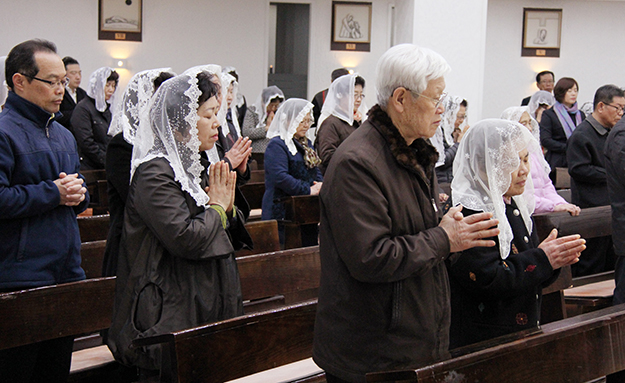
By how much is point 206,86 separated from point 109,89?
4942mm

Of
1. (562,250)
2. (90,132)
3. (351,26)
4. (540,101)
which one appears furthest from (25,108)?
(351,26)

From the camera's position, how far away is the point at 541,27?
14.2m

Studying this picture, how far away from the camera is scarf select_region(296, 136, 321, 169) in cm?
569

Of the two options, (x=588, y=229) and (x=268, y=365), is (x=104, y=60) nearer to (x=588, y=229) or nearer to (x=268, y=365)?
(x=588, y=229)

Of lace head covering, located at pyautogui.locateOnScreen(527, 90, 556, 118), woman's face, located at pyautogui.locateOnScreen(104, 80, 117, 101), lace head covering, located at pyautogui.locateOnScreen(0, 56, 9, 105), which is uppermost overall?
lace head covering, located at pyautogui.locateOnScreen(527, 90, 556, 118)

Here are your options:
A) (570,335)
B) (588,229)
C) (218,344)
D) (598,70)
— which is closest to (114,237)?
(218,344)

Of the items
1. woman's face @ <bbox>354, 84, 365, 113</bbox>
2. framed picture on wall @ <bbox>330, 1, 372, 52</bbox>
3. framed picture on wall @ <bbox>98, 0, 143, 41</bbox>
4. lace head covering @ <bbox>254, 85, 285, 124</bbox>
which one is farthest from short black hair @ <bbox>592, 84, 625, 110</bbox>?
framed picture on wall @ <bbox>98, 0, 143, 41</bbox>

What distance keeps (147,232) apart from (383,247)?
40.7 inches

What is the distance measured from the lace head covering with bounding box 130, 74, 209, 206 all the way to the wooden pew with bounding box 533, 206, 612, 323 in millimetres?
2211

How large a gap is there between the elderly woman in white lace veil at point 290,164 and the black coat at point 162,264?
9.44ft

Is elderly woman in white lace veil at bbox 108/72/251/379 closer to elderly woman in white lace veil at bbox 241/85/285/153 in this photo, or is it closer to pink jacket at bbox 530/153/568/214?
pink jacket at bbox 530/153/568/214

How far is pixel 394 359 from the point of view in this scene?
1.98m

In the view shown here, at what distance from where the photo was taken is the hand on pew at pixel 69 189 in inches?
113

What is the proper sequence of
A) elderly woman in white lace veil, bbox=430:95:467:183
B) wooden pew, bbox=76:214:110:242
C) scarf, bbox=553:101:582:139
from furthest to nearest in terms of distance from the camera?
scarf, bbox=553:101:582:139
elderly woman in white lace veil, bbox=430:95:467:183
wooden pew, bbox=76:214:110:242
